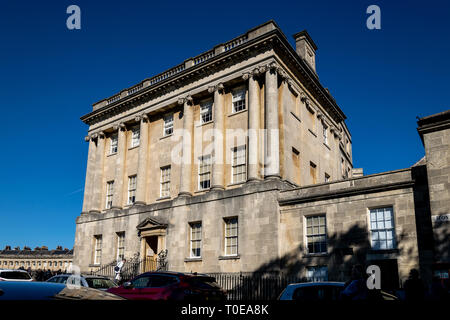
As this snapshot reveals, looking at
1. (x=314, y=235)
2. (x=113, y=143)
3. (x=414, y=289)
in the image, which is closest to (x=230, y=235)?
(x=314, y=235)

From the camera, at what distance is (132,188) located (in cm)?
3250

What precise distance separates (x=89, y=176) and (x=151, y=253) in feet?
36.8

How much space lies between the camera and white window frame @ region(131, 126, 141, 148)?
111ft

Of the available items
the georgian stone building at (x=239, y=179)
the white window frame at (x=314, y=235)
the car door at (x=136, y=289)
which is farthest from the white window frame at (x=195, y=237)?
the car door at (x=136, y=289)

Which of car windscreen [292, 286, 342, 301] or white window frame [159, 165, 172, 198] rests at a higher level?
white window frame [159, 165, 172, 198]

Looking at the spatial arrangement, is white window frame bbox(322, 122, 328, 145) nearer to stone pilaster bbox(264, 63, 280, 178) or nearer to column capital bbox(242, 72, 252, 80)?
stone pilaster bbox(264, 63, 280, 178)

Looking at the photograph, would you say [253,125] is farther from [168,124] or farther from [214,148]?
[168,124]

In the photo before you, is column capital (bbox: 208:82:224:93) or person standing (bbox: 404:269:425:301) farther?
column capital (bbox: 208:82:224:93)

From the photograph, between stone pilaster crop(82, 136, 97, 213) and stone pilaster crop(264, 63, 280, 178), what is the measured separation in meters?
18.1

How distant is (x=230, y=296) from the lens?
73.0 feet

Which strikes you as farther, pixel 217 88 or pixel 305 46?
pixel 305 46

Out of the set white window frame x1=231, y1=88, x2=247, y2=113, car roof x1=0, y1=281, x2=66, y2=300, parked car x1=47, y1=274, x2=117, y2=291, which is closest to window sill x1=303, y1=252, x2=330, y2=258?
parked car x1=47, y1=274, x2=117, y2=291

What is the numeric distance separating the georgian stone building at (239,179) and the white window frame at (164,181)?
0.08 meters
